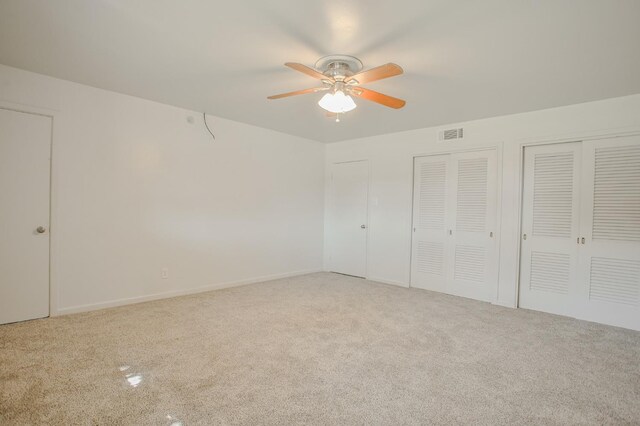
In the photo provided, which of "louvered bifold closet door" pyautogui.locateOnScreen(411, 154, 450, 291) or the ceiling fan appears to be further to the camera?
"louvered bifold closet door" pyautogui.locateOnScreen(411, 154, 450, 291)

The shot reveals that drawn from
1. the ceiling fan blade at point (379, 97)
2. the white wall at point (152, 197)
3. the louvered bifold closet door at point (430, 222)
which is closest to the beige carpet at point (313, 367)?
the white wall at point (152, 197)

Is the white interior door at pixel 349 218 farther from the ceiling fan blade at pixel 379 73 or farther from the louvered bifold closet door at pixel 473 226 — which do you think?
the ceiling fan blade at pixel 379 73

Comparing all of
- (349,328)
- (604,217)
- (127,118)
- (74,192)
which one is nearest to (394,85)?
(349,328)

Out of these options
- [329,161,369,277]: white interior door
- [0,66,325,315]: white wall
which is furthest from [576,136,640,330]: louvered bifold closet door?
[0,66,325,315]: white wall

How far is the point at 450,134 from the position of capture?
4566mm

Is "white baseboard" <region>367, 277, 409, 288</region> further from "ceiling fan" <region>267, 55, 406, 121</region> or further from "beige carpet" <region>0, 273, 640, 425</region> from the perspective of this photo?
"ceiling fan" <region>267, 55, 406, 121</region>

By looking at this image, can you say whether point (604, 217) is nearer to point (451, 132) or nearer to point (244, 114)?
point (451, 132)

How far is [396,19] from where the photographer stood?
2086 millimetres

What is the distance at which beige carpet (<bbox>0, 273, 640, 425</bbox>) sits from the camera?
189 cm

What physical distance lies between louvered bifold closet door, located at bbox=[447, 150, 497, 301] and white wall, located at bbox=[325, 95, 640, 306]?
13 centimetres

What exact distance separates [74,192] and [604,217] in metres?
5.62

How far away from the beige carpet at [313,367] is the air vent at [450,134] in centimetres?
233

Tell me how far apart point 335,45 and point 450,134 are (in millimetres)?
2759

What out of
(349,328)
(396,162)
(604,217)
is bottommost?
(349,328)
